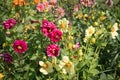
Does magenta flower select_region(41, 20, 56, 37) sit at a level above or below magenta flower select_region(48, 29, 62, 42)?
above

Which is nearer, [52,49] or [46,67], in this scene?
[52,49]

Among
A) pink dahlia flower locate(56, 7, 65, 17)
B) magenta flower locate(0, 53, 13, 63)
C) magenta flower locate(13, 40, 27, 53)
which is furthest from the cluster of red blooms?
pink dahlia flower locate(56, 7, 65, 17)

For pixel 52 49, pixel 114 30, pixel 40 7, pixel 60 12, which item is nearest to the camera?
pixel 52 49

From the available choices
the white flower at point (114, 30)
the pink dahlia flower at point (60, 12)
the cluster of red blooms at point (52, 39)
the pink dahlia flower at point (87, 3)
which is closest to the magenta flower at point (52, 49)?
the cluster of red blooms at point (52, 39)

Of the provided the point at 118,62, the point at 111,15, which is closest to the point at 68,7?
the point at 111,15

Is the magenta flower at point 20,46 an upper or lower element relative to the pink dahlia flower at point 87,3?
lower

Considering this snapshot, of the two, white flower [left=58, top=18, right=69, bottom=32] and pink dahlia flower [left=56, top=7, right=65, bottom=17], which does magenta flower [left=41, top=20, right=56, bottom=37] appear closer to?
white flower [left=58, top=18, right=69, bottom=32]

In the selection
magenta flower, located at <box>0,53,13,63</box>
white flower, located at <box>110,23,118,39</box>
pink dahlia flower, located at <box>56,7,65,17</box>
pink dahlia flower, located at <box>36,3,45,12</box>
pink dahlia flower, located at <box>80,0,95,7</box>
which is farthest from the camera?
pink dahlia flower, located at <box>80,0,95,7</box>

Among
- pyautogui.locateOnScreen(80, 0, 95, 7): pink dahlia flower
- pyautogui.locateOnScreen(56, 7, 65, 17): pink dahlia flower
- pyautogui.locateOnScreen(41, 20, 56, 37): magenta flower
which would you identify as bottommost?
pyautogui.locateOnScreen(56, 7, 65, 17): pink dahlia flower

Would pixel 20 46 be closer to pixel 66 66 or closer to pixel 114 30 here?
pixel 66 66

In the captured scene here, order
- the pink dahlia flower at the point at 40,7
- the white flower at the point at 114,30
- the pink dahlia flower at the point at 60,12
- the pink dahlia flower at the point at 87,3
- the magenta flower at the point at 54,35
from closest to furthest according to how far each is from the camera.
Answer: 1. the magenta flower at the point at 54,35
2. the white flower at the point at 114,30
3. the pink dahlia flower at the point at 40,7
4. the pink dahlia flower at the point at 60,12
5. the pink dahlia flower at the point at 87,3

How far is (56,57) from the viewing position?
3205 mm

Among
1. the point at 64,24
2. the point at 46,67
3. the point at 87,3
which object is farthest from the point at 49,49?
the point at 87,3

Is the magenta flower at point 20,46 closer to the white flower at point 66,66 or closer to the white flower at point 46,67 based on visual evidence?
the white flower at point 46,67
